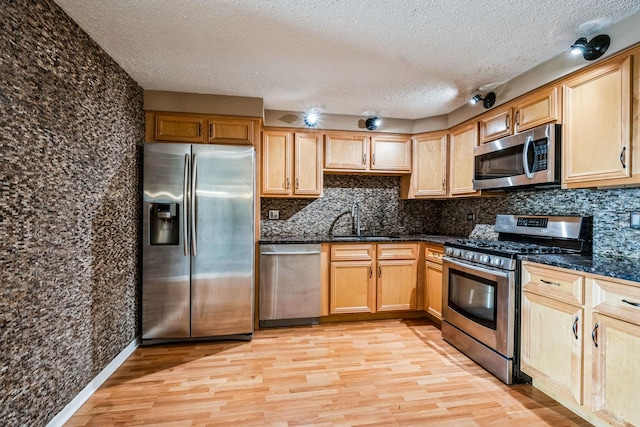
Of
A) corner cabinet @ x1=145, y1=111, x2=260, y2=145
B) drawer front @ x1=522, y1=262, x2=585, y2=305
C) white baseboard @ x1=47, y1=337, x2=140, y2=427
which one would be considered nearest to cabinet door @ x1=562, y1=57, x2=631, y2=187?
drawer front @ x1=522, y1=262, x2=585, y2=305

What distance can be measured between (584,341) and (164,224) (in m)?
3.17

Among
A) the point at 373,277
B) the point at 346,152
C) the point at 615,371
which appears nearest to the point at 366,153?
the point at 346,152

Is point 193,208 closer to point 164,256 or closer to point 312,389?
point 164,256

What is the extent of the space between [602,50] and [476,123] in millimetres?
1248

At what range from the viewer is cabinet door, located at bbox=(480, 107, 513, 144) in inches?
109

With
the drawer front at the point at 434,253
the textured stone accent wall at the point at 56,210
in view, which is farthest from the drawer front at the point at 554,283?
the textured stone accent wall at the point at 56,210

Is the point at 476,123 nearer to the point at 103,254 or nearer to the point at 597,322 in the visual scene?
the point at 597,322

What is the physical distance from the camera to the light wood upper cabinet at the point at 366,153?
3.71 metres

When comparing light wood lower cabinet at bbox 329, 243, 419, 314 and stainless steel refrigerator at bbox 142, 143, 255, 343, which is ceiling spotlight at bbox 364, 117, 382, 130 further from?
stainless steel refrigerator at bbox 142, 143, 255, 343

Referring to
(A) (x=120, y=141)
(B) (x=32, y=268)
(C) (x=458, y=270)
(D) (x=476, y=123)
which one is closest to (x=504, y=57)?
(D) (x=476, y=123)

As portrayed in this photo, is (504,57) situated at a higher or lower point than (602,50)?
higher

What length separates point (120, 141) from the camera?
254 cm

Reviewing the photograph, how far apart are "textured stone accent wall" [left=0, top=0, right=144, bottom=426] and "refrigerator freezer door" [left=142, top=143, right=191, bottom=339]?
263 mm

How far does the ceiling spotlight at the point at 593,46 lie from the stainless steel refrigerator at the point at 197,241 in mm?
2493
